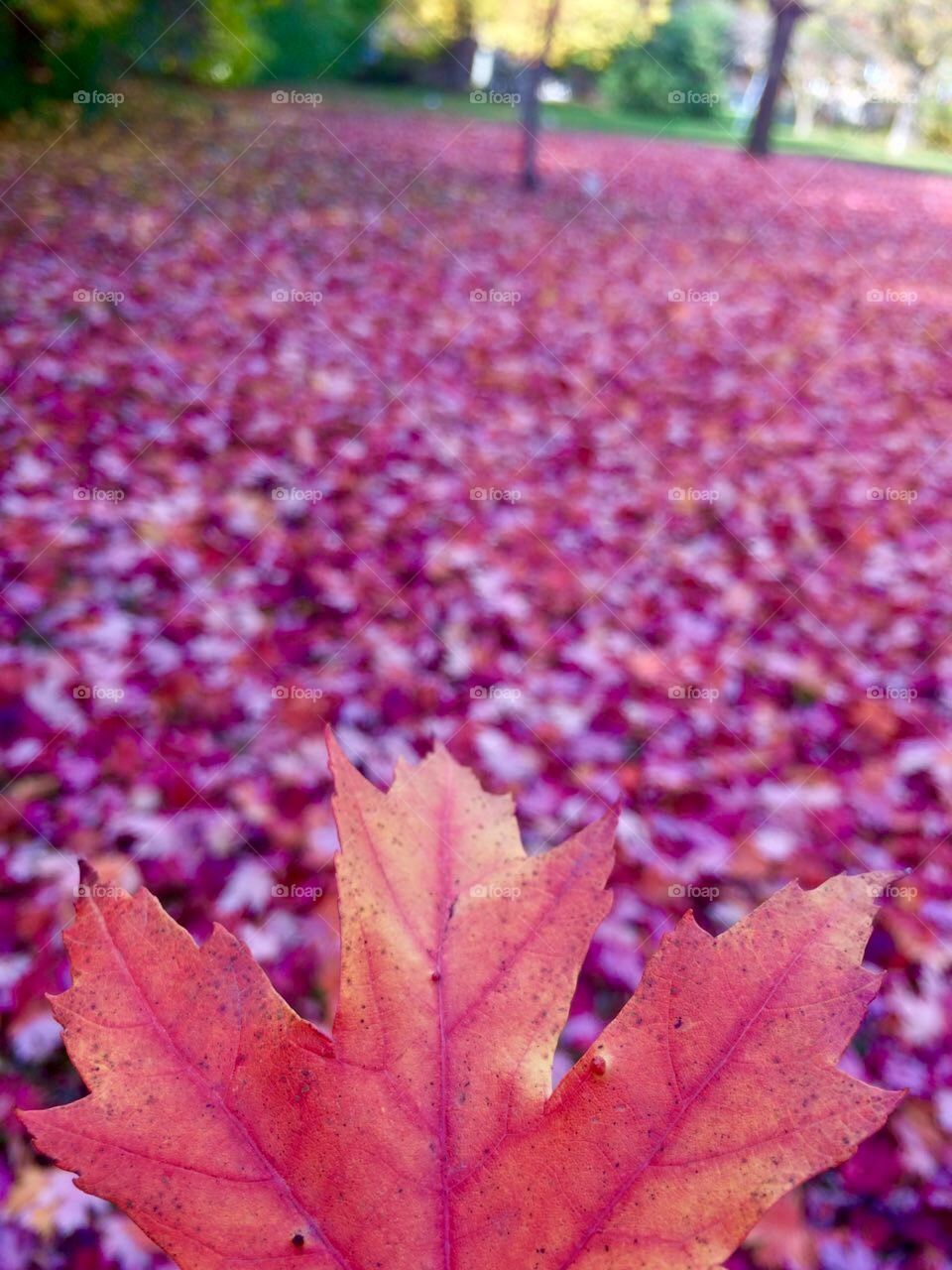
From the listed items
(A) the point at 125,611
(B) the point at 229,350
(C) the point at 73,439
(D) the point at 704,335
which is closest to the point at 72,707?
(A) the point at 125,611

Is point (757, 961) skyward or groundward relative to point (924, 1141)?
skyward

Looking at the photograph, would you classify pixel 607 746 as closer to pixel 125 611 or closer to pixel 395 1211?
pixel 125 611

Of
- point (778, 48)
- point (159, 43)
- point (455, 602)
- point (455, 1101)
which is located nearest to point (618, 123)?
point (778, 48)

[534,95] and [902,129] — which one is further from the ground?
[902,129]

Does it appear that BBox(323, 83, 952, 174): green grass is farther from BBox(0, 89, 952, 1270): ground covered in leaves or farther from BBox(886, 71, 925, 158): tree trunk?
BBox(0, 89, 952, 1270): ground covered in leaves

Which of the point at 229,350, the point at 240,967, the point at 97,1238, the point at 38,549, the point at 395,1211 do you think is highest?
the point at 240,967

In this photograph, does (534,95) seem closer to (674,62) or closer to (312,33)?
(312,33)
